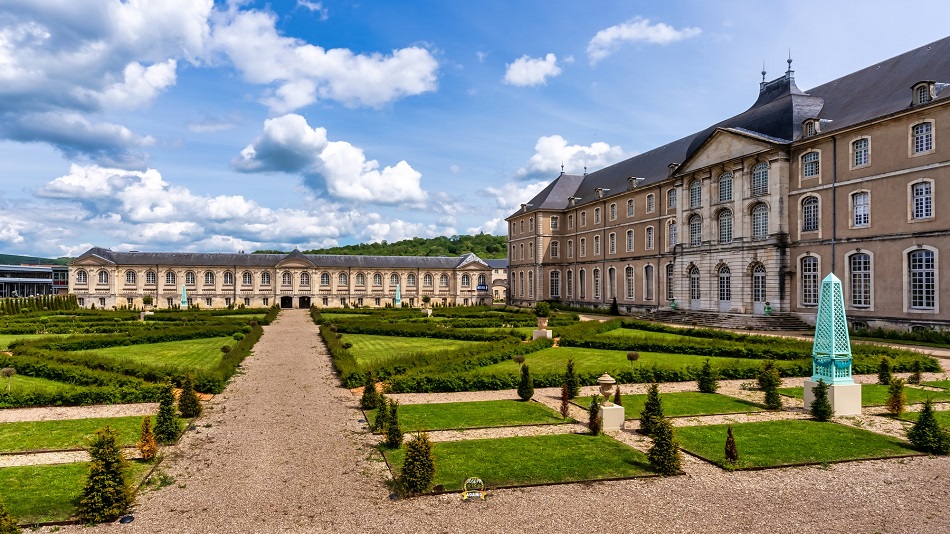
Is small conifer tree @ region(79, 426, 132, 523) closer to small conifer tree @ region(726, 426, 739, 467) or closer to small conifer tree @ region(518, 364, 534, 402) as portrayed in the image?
small conifer tree @ region(726, 426, 739, 467)

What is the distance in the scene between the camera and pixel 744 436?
12852 mm

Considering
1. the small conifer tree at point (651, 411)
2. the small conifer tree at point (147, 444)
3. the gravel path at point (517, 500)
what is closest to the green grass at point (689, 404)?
the small conifer tree at point (651, 411)

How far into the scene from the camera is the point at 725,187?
42.6 meters

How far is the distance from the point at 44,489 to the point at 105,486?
77.1 inches

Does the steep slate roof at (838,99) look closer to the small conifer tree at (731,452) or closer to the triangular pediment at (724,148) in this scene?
the triangular pediment at (724,148)

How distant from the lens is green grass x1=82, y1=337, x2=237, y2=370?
24.1 meters

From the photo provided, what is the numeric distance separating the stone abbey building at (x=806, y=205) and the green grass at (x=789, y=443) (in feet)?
71.6

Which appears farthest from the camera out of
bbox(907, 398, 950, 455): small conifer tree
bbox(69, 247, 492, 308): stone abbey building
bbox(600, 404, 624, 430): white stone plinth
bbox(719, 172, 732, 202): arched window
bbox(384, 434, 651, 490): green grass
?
bbox(69, 247, 492, 308): stone abbey building

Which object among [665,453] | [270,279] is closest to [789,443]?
[665,453]

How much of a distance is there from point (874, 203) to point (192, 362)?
116ft

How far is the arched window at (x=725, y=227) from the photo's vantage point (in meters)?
42.6

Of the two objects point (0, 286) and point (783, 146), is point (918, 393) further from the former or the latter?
point (0, 286)

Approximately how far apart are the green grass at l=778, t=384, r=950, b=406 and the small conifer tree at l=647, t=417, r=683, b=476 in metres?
8.66

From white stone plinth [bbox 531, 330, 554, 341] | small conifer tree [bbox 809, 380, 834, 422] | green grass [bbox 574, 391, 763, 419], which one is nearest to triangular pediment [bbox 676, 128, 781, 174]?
white stone plinth [bbox 531, 330, 554, 341]
